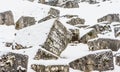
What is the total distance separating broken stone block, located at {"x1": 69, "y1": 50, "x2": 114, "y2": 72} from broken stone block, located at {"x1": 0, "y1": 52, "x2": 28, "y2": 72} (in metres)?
2.32

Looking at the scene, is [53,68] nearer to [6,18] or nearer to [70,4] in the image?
[6,18]

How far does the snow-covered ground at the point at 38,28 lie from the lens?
42.5 ft

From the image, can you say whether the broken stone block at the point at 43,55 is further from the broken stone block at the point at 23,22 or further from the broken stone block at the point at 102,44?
the broken stone block at the point at 23,22

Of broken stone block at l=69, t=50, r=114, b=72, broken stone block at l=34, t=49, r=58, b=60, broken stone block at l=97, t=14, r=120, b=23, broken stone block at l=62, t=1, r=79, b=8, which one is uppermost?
broken stone block at l=34, t=49, r=58, b=60

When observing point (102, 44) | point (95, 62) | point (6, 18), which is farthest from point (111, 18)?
point (95, 62)

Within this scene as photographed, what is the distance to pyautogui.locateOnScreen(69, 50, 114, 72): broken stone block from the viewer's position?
12.3 metres

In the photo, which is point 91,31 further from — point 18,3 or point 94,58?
point 18,3

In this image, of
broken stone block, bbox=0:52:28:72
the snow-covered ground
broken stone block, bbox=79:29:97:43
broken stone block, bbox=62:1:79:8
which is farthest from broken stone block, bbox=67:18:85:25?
broken stone block, bbox=0:52:28:72

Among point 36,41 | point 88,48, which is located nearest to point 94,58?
point 36,41

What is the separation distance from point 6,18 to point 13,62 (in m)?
13.6

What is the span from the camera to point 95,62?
485 inches

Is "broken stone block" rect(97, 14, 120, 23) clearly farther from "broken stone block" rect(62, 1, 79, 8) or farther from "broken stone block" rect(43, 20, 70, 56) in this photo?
"broken stone block" rect(43, 20, 70, 56)

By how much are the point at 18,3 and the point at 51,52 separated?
18.4m

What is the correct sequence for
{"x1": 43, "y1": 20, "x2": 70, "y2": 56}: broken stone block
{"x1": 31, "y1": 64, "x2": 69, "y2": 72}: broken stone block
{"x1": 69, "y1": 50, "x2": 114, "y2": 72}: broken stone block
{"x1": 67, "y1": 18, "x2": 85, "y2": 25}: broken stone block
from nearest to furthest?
{"x1": 31, "y1": 64, "x2": 69, "y2": 72}: broken stone block < {"x1": 69, "y1": 50, "x2": 114, "y2": 72}: broken stone block < {"x1": 43, "y1": 20, "x2": 70, "y2": 56}: broken stone block < {"x1": 67, "y1": 18, "x2": 85, "y2": 25}: broken stone block
